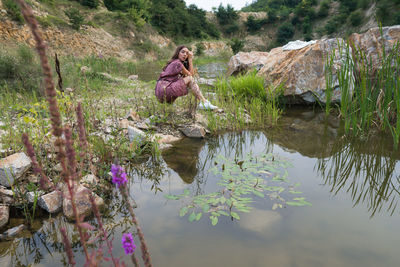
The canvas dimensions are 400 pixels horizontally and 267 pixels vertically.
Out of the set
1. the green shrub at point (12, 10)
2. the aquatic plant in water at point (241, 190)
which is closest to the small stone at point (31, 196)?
the aquatic plant in water at point (241, 190)

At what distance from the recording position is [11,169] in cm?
228

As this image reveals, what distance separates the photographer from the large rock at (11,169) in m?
2.29

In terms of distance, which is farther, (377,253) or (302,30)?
(302,30)

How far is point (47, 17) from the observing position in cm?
1767

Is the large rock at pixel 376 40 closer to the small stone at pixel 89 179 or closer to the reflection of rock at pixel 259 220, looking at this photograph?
the reflection of rock at pixel 259 220

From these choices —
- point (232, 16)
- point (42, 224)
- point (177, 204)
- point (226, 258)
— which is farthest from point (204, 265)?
point (232, 16)

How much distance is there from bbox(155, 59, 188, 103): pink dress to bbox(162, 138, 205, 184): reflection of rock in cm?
103

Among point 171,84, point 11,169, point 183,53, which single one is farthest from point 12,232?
point 183,53

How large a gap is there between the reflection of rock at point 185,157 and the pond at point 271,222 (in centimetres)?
1

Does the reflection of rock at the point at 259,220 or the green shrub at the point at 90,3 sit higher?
the green shrub at the point at 90,3

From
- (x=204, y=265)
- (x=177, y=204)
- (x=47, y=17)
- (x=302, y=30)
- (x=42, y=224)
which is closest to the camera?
(x=204, y=265)

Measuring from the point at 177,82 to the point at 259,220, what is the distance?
313 cm

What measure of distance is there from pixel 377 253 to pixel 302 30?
61.9 m

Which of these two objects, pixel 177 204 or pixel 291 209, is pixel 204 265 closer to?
pixel 177 204
